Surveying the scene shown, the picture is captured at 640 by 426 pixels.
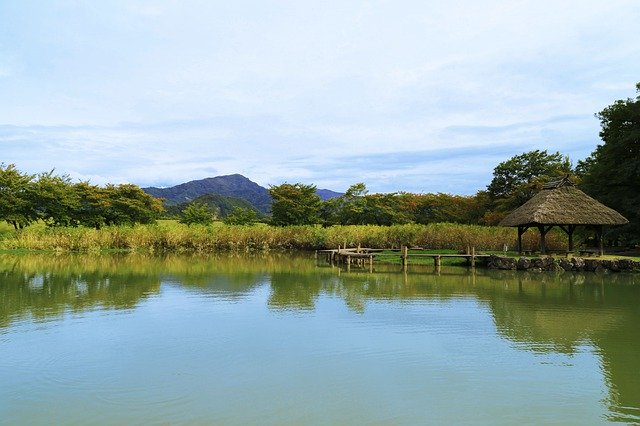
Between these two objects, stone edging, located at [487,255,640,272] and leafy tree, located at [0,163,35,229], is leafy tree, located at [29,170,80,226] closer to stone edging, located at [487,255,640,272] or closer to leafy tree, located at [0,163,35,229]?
leafy tree, located at [0,163,35,229]

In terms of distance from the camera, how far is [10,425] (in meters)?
4.61

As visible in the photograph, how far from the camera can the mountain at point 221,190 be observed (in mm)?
143962

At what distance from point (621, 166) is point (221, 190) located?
477 feet

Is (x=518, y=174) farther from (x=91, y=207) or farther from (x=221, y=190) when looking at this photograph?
(x=221, y=190)

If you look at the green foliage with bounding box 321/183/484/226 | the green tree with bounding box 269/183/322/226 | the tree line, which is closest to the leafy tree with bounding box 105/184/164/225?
the tree line

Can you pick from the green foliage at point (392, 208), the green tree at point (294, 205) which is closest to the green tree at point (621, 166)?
the green foliage at point (392, 208)

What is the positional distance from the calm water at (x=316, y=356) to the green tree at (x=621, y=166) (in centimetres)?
1011

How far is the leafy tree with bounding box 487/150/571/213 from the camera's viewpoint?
31.0 m

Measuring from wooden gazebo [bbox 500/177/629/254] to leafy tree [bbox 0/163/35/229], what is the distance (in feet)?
83.7

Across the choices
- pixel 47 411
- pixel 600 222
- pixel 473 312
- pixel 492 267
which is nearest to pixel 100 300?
pixel 47 411

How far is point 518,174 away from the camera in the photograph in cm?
3278

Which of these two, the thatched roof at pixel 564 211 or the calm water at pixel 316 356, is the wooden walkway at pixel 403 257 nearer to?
the thatched roof at pixel 564 211

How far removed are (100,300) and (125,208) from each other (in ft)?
74.6

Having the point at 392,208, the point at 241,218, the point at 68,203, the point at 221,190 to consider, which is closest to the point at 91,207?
the point at 68,203
